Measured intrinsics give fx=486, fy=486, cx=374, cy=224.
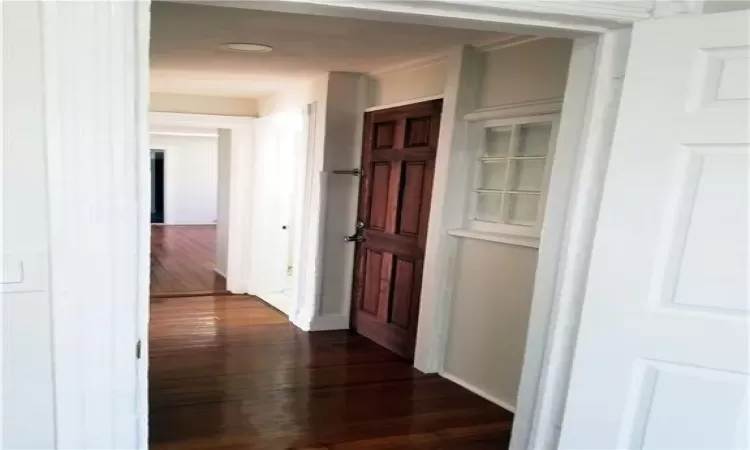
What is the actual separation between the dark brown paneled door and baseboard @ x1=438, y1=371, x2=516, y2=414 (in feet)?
1.22

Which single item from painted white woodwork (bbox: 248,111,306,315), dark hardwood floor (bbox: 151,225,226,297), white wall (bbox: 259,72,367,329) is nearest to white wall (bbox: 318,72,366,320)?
white wall (bbox: 259,72,367,329)

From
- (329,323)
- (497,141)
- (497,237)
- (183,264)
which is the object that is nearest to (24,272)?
(497,237)

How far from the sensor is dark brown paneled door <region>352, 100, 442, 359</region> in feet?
11.6

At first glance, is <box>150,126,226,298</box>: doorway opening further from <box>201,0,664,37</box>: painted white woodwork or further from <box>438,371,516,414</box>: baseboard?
<box>201,0,664,37</box>: painted white woodwork

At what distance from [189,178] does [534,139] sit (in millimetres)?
10525

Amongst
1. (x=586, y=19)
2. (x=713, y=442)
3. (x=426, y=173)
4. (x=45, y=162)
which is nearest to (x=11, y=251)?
(x=45, y=162)

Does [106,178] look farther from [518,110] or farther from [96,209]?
[518,110]

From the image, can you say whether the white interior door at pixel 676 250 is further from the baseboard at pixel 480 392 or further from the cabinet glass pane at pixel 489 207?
the cabinet glass pane at pixel 489 207

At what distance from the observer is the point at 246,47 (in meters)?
3.04

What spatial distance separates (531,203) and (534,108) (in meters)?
0.56

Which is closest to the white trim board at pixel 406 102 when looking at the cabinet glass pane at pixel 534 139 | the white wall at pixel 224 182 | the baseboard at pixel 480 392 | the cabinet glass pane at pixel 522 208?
the cabinet glass pane at pixel 534 139

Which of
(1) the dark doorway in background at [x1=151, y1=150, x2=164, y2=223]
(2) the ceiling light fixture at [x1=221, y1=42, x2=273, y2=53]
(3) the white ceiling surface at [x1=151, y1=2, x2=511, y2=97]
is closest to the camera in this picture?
(3) the white ceiling surface at [x1=151, y1=2, x2=511, y2=97]

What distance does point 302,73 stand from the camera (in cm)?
399

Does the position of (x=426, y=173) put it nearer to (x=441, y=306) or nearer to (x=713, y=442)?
(x=441, y=306)
